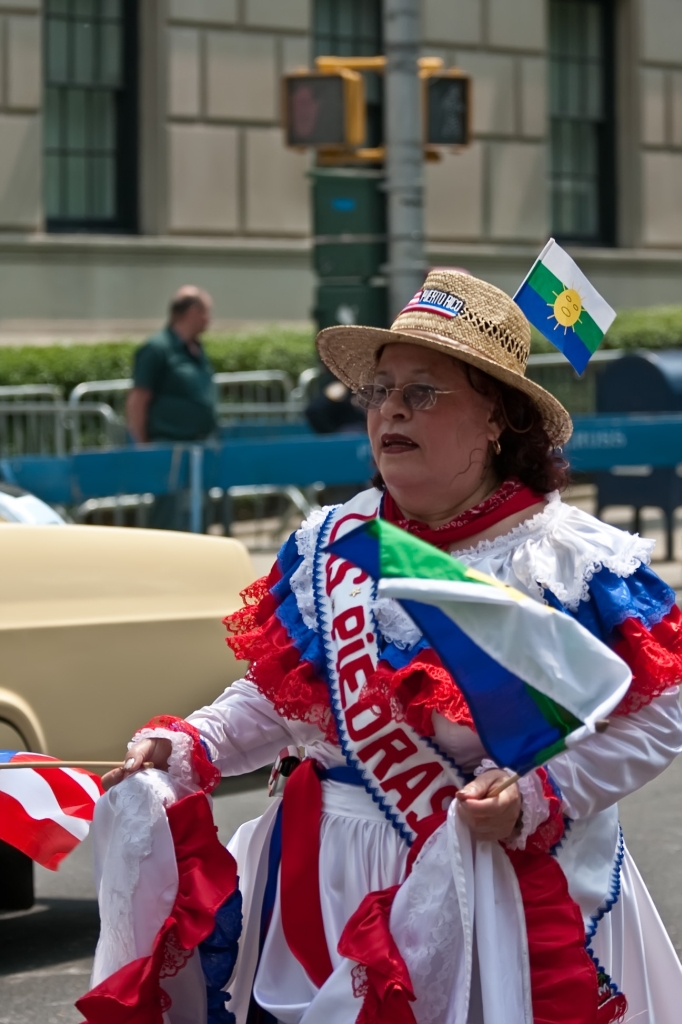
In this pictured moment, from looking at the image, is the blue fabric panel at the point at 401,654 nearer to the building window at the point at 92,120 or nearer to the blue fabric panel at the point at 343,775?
the blue fabric panel at the point at 343,775

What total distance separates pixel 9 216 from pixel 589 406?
5671mm

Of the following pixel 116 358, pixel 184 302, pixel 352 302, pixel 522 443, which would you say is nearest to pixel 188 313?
pixel 184 302

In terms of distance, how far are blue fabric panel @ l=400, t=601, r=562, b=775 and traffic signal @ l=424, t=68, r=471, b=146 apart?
9.40 metres

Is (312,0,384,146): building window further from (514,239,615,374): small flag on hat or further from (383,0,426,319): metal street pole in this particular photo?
(514,239,615,374): small flag on hat

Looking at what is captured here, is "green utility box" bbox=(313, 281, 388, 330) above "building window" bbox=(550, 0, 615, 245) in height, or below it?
below

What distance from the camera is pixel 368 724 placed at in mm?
2977

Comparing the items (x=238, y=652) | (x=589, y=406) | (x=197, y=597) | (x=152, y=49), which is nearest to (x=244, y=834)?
(x=238, y=652)

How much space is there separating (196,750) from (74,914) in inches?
110

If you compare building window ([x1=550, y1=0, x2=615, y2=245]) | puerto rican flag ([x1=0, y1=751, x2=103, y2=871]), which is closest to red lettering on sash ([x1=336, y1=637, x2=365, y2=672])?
puerto rican flag ([x1=0, y1=751, x2=103, y2=871])

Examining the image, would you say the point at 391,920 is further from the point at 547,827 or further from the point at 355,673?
the point at 355,673

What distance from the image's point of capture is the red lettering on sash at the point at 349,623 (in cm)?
306

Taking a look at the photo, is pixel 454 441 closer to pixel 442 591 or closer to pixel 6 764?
pixel 442 591

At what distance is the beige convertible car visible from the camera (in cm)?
544

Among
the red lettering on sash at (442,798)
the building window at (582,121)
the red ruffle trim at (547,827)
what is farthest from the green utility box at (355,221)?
the building window at (582,121)
